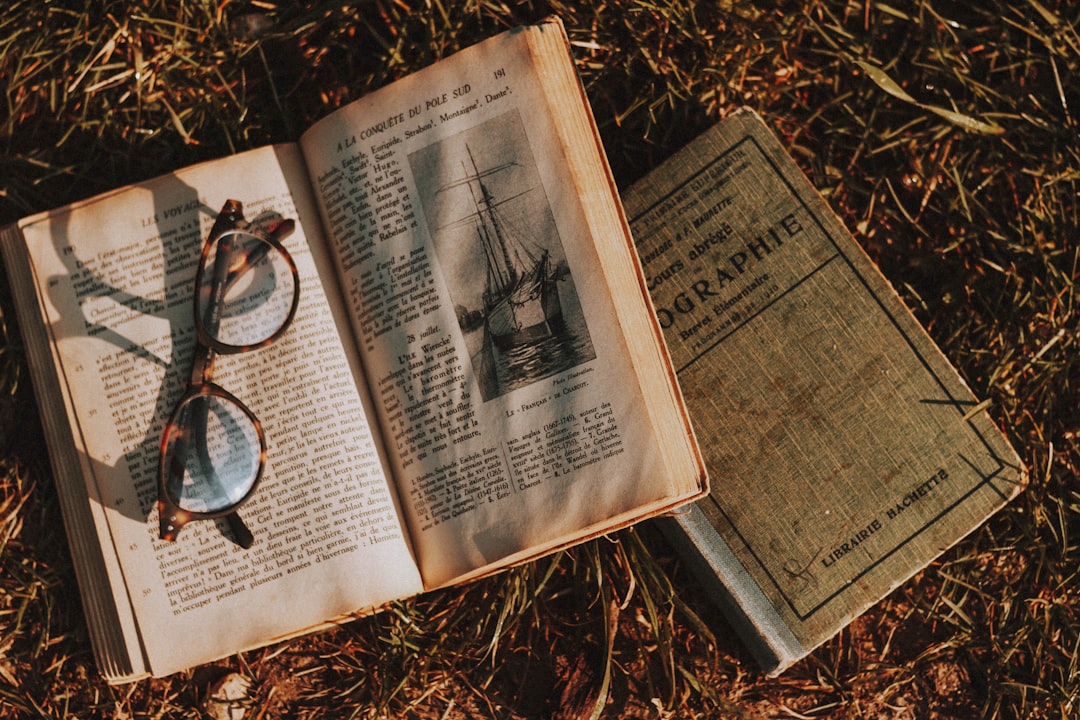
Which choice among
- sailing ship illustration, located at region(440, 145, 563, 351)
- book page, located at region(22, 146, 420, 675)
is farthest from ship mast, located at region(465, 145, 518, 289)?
book page, located at region(22, 146, 420, 675)

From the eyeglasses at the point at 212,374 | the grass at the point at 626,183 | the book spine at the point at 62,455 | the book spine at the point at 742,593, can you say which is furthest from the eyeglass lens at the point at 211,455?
the book spine at the point at 742,593

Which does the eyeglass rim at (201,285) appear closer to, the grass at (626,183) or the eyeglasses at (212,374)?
the eyeglasses at (212,374)

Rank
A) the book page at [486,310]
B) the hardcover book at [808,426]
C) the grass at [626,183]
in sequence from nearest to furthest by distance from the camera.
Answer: the book page at [486,310] < the hardcover book at [808,426] < the grass at [626,183]

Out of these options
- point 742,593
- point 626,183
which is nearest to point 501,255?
point 626,183

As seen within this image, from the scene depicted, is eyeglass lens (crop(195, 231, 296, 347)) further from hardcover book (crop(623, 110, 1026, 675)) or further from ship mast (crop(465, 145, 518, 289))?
hardcover book (crop(623, 110, 1026, 675))

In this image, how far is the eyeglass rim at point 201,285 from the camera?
194 cm

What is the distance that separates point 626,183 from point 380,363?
0.75m

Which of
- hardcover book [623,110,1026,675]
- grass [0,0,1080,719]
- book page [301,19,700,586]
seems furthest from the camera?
grass [0,0,1080,719]

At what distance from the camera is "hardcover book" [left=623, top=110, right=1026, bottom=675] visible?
Answer: 6.56 feet

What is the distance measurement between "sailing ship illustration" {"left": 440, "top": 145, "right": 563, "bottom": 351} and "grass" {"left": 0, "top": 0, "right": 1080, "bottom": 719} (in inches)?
17.8

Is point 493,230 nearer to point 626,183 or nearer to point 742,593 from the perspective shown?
point 626,183

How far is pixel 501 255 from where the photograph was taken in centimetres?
195

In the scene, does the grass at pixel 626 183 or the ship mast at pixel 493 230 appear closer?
the ship mast at pixel 493 230

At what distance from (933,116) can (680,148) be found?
0.64 meters
